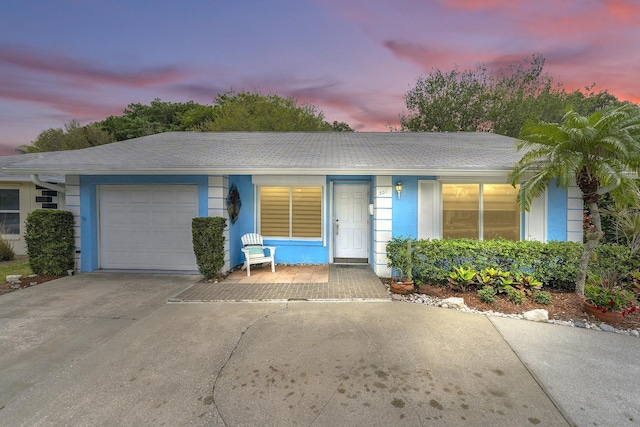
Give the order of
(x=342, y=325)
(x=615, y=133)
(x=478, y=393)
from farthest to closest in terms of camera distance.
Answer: (x=615, y=133), (x=342, y=325), (x=478, y=393)

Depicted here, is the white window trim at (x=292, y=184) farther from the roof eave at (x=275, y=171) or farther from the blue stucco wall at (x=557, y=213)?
the blue stucco wall at (x=557, y=213)

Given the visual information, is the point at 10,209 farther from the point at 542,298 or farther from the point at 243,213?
the point at 542,298

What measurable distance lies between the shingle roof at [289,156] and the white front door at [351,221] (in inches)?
41.5

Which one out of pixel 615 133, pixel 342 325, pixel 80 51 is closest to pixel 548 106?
pixel 615 133

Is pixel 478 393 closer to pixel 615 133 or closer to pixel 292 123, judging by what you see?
pixel 615 133

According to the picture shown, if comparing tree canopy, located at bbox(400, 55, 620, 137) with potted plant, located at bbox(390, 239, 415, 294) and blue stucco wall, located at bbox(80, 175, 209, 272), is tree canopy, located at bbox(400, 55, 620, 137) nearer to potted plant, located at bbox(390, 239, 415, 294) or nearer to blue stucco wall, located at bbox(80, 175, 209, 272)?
potted plant, located at bbox(390, 239, 415, 294)

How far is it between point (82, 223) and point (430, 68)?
24.6 m

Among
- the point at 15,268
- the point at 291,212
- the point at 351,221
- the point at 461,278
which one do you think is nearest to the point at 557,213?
the point at 461,278

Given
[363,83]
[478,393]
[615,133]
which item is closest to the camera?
[478,393]

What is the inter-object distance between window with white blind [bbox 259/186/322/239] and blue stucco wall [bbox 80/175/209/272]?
1725 mm

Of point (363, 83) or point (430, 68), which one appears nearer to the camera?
point (363, 83)

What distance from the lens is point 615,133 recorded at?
181 inches

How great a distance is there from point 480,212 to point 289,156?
4.76 meters

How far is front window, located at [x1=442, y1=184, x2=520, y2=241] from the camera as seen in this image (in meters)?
6.79
